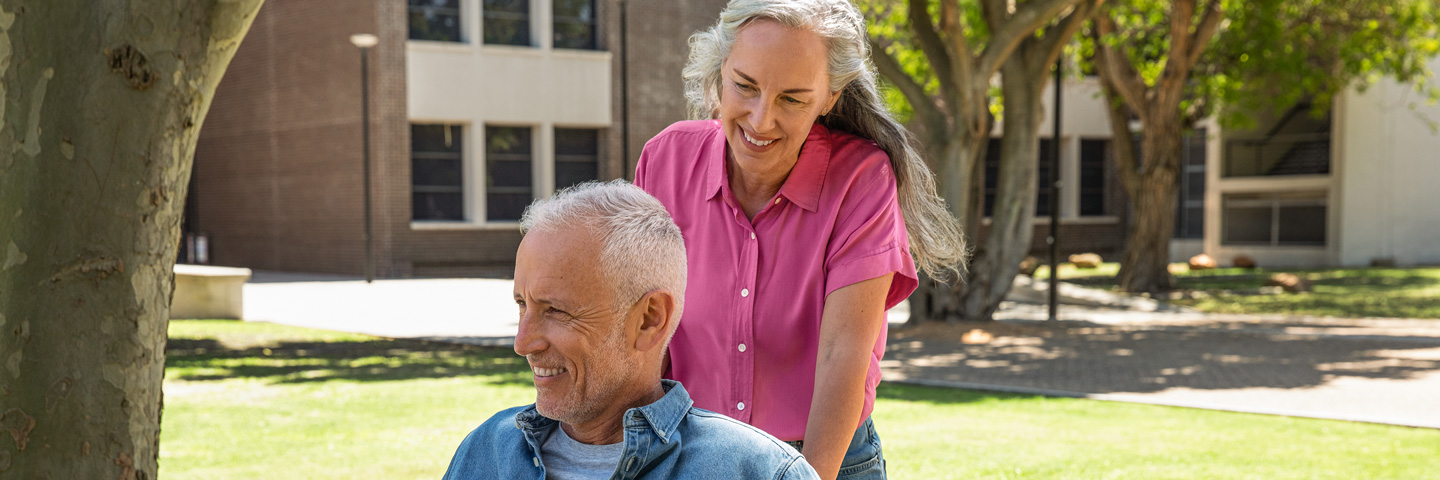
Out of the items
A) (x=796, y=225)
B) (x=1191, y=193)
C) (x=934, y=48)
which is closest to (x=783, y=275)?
(x=796, y=225)

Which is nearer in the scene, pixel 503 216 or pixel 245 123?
pixel 503 216

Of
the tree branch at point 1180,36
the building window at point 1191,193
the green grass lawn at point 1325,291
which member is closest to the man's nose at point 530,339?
the green grass lawn at point 1325,291

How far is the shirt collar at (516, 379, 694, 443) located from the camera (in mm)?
1753

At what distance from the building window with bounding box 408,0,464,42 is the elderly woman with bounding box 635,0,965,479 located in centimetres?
2435

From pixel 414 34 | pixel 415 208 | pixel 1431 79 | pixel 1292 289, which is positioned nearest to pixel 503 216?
pixel 415 208

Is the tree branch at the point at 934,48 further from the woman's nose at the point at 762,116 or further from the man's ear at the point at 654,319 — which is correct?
the man's ear at the point at 654,319

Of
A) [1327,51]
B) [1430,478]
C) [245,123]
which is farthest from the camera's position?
[245,123]

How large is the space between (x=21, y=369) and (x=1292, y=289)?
2229cm

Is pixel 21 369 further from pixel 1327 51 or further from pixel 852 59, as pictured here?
pixel 1327 51

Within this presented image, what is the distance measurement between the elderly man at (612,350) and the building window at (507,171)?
2502cm

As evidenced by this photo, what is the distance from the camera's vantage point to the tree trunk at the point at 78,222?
3.35 meters

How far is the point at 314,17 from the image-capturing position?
2683 cm

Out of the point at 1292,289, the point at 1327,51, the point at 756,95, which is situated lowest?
the point at 1292,289

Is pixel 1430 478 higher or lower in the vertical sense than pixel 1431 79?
lower
